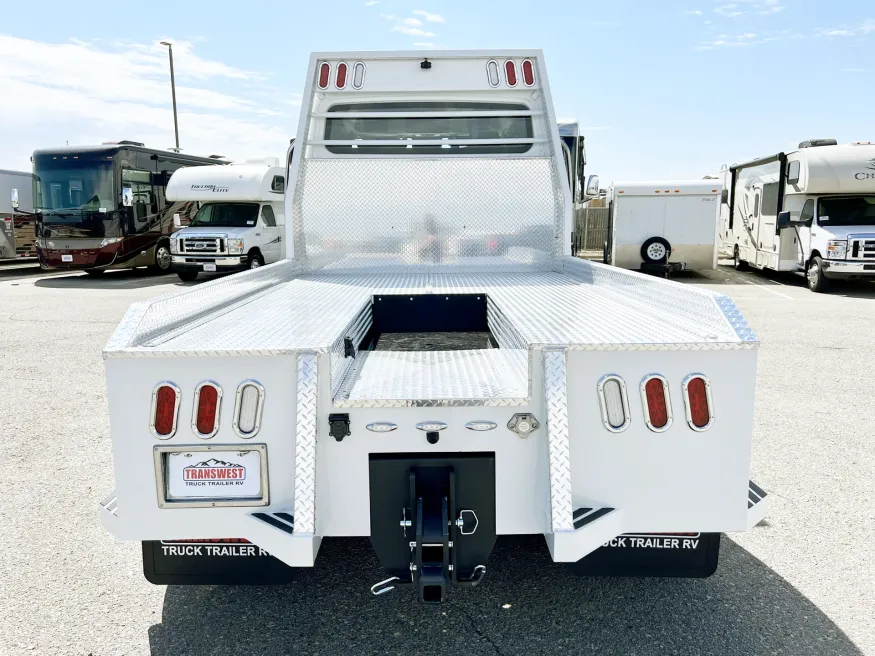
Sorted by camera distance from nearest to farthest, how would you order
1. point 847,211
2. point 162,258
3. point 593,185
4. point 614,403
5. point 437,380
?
1. point 614,403
2. point 437,380
3. point 593,185
4. point 847,211
5. point 162,258

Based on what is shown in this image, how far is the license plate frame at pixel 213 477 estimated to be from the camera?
2414 mm

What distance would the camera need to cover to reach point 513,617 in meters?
→ 2.93

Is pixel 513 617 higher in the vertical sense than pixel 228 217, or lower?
lower

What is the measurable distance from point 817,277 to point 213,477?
15.0 metres

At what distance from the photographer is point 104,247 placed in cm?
1702

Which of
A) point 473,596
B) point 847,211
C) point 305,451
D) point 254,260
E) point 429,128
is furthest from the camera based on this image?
point 254,260

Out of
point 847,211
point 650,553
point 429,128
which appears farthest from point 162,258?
point 650,553

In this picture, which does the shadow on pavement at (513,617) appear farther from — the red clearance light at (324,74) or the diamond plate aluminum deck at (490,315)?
the red clearance light at (324,74)

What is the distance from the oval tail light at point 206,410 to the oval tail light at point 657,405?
147 cm

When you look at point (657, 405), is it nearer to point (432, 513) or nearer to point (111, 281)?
point (432, 513)

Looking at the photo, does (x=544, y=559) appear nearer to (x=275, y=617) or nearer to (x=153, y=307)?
(x=275, y=617)

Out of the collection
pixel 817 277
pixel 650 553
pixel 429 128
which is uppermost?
pixel 429 128

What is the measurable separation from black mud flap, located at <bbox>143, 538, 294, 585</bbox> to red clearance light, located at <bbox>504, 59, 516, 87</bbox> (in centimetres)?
408

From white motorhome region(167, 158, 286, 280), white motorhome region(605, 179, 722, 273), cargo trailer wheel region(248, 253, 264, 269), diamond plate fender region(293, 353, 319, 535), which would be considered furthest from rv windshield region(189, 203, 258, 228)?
diamond plate fender region(293, 353, 319, 535)
